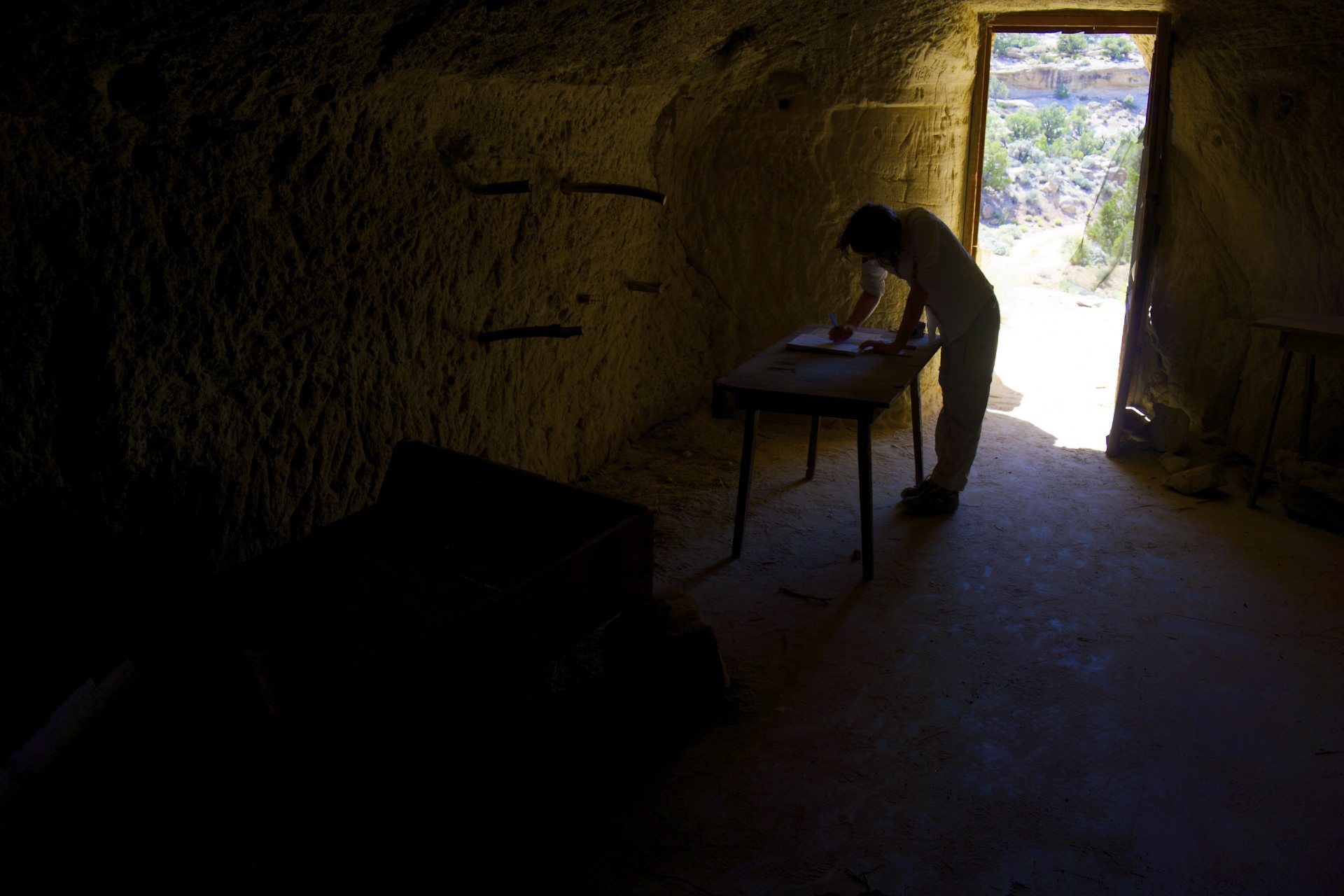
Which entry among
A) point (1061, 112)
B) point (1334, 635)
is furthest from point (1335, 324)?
point (1061, 112)

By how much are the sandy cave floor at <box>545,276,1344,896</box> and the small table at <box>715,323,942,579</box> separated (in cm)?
38

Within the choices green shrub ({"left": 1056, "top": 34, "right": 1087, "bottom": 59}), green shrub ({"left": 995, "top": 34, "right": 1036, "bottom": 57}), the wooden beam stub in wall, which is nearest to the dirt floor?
the wooden beam stub in wall

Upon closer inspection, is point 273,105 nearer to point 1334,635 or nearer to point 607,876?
point 607,876

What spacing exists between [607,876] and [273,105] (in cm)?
238

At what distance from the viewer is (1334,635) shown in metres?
3.46

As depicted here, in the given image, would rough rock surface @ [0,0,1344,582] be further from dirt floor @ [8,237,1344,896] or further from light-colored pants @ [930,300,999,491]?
light-colored pants @ [930,300,999,491]

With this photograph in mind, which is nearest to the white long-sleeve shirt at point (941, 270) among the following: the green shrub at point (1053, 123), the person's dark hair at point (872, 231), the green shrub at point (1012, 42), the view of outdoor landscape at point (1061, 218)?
the person's dark hair at point (872, 231)

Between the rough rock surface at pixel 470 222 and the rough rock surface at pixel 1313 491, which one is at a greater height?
the rough rock surface at pixel 470 222

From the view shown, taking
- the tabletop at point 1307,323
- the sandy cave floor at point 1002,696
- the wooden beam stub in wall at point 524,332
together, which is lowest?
the sandy cave floor at point 1002,696

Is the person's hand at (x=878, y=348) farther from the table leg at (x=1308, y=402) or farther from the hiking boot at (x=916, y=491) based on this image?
the table leg at (x=1308, y=402)

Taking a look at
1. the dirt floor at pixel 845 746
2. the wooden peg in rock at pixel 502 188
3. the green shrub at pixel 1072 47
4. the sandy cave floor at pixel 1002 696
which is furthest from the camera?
the green shrub at pixel 1072 47

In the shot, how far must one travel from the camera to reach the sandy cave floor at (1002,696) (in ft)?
7.86

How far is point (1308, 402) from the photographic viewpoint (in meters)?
4.70

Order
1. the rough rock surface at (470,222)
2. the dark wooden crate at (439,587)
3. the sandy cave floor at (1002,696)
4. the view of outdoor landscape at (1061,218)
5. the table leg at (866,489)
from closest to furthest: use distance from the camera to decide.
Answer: the dark wooden crate at (439,587)
the rough rock surface at (470,222)
the sandy cave floor at (1002,696)
the table leg at (866,489)
the view of outdoor landscape at (1061,218)
